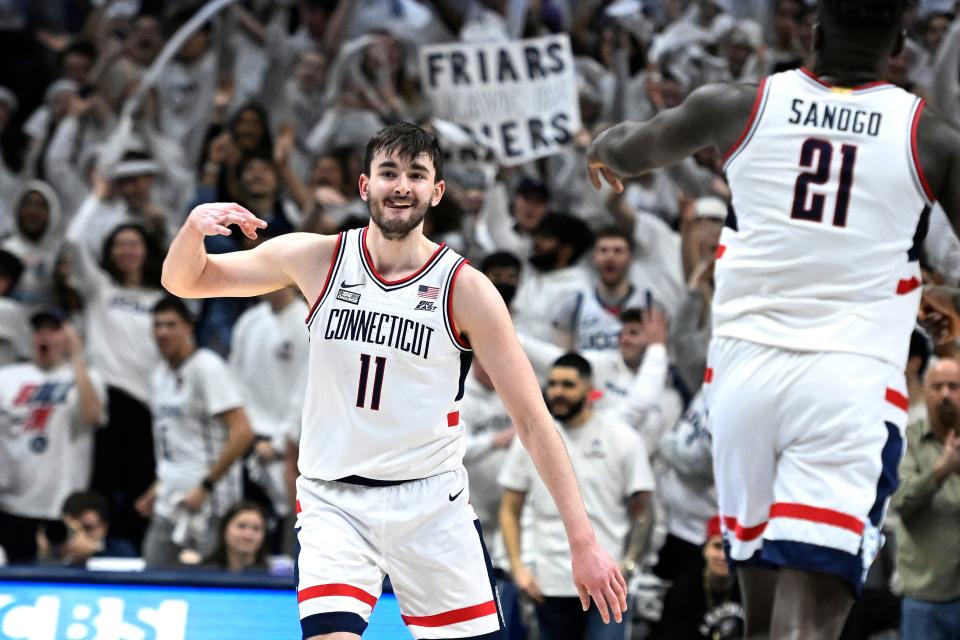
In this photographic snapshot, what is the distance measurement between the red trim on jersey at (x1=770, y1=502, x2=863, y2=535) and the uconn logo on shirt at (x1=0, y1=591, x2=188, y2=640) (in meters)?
3.41

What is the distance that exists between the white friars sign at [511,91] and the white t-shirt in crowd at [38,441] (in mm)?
3432

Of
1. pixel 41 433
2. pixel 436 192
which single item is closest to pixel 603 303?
pixel 41 433

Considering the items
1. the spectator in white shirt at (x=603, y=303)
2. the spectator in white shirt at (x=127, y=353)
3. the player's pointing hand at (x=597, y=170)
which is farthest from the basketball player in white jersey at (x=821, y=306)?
the spectator in white shirt at (x=127, y=353)

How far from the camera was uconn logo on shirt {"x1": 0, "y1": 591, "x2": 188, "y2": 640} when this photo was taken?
22.0 feet

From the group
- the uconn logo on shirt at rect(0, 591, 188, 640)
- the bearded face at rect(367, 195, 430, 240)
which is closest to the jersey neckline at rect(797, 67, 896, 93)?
the bearded face at rect(367, 195, 430, 240)

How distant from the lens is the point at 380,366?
4715mm

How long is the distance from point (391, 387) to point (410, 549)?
53 cm

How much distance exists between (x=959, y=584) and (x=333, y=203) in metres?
5.09

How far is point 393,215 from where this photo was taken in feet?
15.4

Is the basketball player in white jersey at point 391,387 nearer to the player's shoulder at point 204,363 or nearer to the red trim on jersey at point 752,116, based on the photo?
the red trim on jersey at point 752,116

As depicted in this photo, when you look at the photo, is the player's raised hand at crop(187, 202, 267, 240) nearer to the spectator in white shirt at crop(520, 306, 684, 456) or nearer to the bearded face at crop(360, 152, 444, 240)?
the bearded face at crop(360, 152, 444, 240)

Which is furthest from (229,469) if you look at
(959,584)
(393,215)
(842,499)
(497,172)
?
(842,499)

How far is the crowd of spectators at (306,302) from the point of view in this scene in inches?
330

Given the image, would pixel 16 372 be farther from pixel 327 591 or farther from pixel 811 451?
pixel 811 451
